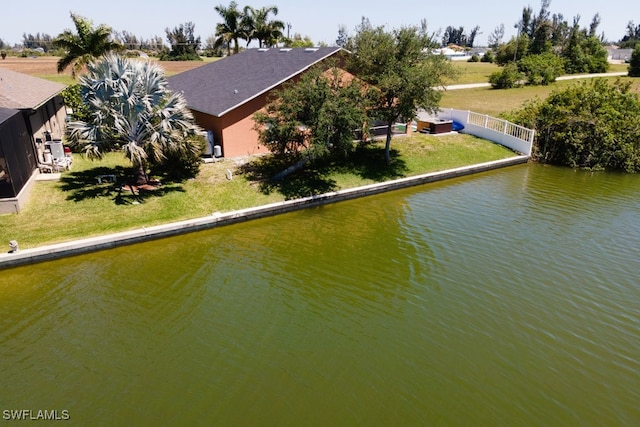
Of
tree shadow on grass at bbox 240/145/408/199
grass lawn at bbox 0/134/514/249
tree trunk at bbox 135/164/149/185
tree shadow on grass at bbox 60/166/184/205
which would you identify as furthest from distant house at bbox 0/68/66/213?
tree shadow on grass at bbox 240/145/408/199

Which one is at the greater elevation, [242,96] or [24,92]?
[24,92]

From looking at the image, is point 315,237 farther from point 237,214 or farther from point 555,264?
point 555,264

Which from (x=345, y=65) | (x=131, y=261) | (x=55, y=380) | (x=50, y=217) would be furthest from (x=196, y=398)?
(x=345, y=65)

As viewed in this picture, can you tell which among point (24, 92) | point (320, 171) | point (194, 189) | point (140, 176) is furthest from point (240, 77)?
point (24, 92)

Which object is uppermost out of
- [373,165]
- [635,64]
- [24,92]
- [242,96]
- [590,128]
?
[635,64]

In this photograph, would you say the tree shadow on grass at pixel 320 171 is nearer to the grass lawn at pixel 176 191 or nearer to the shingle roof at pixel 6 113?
the grass lawn at pixel 176 191

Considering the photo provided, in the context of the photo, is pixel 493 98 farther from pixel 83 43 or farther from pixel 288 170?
pixel 83 43

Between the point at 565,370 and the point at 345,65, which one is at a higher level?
the point at 345,65
